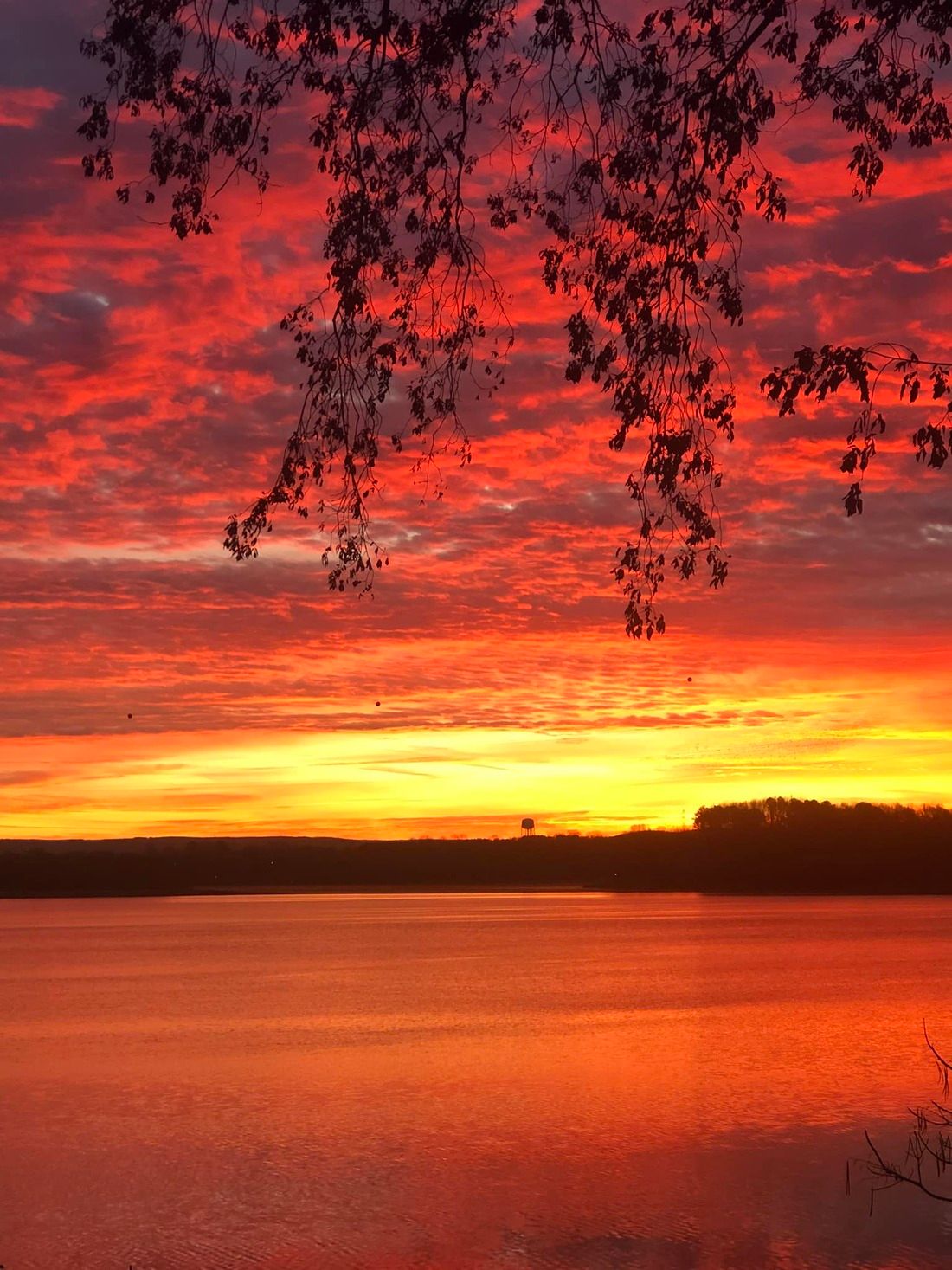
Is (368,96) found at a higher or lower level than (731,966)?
higher

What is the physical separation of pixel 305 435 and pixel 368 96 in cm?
263

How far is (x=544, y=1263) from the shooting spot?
12422 millimetres

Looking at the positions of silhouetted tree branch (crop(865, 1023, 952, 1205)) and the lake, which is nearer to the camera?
the lake

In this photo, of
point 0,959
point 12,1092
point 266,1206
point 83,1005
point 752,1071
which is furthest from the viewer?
point 0,959

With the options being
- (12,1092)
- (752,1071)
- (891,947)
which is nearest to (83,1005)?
(12,1092)

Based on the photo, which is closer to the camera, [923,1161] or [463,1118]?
[923,1161]

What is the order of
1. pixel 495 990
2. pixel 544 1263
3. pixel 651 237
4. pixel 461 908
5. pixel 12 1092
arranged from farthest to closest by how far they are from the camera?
pixel 461 908, pixel 495 990, pixel 12 1092, pixel 544 1263, pixel 651 237

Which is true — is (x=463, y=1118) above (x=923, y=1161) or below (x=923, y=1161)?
below

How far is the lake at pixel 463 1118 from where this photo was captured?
43.8 ft

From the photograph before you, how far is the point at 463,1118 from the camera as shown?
1972 cm

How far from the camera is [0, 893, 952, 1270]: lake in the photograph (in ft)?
43.8

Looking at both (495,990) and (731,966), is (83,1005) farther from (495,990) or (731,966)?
(731,966)

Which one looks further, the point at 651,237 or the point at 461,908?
the point at 461,908

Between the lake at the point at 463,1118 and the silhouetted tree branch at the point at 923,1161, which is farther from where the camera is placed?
the silhouetted tree branch at the point at 923,1161
